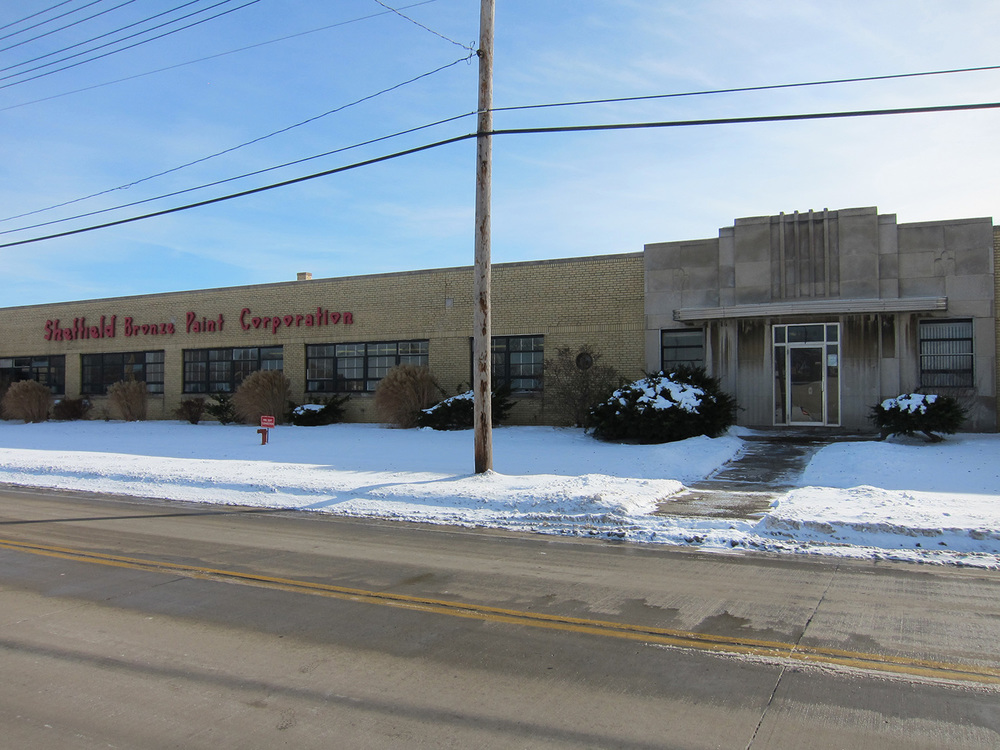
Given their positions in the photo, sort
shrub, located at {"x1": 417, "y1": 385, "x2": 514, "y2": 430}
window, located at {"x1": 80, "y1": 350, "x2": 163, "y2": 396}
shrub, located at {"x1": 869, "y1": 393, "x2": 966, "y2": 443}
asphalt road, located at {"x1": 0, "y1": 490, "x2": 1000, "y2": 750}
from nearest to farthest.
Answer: asphalt road, located at {"x1": 0, "y1": 490, "x2": 1000, "y2": 750}, shrub, located at {"x1": 869, "y1": 393, "x2": 966, "y2": 443}, shrub, located at {"x1": 417, "y1": 385, "x2": 514, "y2": 430}, window, located at {"x1": 80, "y1": 350, "x2": 163, "y2": 396}

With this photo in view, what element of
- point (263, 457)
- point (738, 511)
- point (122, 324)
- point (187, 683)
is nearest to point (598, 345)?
point (263, 457)

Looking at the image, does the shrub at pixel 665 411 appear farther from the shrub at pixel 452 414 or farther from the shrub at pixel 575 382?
the shrub at pixel 452 414

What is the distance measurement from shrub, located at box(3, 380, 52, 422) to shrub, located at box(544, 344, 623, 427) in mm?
22692

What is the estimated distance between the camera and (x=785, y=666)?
5012 mm

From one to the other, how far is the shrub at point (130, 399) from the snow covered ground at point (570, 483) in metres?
9.15

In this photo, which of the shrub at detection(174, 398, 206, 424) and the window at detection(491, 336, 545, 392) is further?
the shrub at detection(174, 398, 206, 424)

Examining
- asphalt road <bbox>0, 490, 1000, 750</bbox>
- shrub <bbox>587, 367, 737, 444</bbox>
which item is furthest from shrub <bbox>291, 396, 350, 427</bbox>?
asphalt road <bbox>0, 490, 1000, 750</bbox>

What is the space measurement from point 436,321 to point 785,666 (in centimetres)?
2122

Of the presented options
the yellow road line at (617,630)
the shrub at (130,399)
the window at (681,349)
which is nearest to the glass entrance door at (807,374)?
the window at (681,349)

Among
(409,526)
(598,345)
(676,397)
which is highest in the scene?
(598,345)

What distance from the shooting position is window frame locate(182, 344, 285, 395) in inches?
1142

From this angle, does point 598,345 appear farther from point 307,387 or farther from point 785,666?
point 785,666

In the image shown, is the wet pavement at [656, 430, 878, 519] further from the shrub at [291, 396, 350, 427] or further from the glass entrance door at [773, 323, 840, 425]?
the shrub at [291, 396, 350, 427]

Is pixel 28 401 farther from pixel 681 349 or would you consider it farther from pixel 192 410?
pixel 681 349
